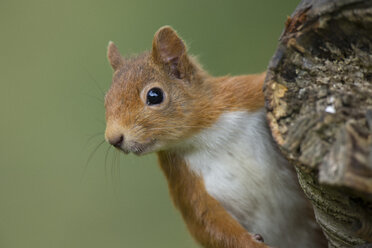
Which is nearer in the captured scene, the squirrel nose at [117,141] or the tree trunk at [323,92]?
the tree trunk at [323,92]

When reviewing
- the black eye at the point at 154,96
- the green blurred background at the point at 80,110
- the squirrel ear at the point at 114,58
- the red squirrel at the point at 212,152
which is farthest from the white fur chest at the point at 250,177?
the green blurred background at the point at 80,110

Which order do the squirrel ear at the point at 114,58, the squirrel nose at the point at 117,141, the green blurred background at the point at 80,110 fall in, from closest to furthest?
1. the squirrel nose at the point at 117,141
2. the squirrel ear at the point at 114,58
3. the green blurred background at the point at 80,110

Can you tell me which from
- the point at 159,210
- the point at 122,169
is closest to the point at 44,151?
the point at 122,169

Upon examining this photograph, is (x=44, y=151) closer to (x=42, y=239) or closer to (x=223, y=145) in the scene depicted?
(x=42, y=239)

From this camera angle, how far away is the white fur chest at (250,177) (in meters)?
1.76

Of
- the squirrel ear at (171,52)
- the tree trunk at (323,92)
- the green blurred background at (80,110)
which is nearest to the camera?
the tree trunk at (323,92)

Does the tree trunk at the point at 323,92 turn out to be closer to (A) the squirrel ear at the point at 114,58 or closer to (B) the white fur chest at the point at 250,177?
(B) the white fur chest at the point at 250,177

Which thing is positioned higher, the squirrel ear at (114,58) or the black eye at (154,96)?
the squirrel ear at (114,58)

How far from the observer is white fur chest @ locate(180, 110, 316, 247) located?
1762 millimetres

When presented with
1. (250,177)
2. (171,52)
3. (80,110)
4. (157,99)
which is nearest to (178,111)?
(157,99)

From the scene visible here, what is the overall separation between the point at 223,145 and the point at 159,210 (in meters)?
1.74

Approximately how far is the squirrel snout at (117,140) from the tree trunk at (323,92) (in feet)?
1.91

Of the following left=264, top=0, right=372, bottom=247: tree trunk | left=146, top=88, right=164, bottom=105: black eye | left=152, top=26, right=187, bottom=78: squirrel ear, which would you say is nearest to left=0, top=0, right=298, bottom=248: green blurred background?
left=152, top=26, right=187, bottom=78: squirrel ear

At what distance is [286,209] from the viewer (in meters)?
1.77
